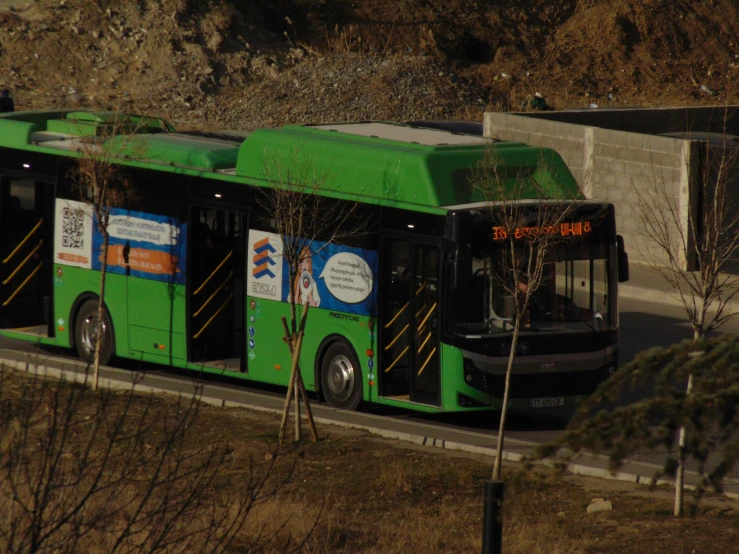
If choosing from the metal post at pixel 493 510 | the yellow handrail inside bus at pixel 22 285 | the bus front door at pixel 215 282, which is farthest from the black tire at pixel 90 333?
the metal post at pixel 493 510

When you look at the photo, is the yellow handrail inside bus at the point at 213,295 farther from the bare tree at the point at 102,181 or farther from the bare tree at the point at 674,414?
the bare tree at the point at 674,414

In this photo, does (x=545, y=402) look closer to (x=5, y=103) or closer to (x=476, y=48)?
(x=5, y=103)

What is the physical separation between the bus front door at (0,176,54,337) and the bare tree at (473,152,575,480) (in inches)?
281

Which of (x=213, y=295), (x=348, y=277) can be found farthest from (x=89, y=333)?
(x=348, y=277)

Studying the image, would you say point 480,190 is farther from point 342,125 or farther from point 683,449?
point 683,449

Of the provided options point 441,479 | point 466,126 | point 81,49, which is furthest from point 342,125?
point 81,49

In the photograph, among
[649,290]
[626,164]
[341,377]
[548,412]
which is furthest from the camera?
[626,164]

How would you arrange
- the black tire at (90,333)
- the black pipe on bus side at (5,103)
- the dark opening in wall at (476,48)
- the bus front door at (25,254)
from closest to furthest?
the black tire at (90,333)
the bus front door at (25,254)
the black pipe on bus side at (5,103)
the dark opening in wall at (476,48)

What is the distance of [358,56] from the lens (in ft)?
159

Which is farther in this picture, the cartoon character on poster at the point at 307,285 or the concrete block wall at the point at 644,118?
the concrete block wall at the point at 644,118

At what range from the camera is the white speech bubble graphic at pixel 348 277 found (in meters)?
15.3

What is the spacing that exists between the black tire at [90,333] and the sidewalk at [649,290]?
10202mm

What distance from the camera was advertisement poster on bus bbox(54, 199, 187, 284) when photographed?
56.6ft

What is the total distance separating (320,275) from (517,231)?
9.03 ft
